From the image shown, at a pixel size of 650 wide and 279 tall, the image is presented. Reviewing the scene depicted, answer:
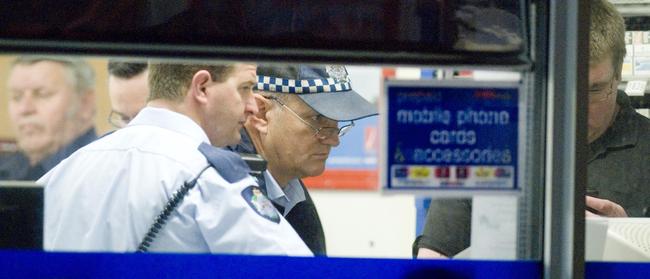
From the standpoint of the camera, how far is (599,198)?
2.59 meters

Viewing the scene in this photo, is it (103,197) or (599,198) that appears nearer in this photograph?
(103,197)

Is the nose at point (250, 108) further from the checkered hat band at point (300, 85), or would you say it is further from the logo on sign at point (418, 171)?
the logo on sign at point (418, 171)

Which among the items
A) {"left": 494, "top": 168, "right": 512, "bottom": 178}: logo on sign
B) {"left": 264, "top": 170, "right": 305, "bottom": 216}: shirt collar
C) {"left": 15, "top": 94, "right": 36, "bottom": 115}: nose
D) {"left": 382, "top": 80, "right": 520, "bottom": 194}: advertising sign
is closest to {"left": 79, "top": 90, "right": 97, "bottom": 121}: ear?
{"left": 15, "top": 94, "right": 36, "bottom": 115}: nose

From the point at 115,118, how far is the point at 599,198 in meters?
1.20

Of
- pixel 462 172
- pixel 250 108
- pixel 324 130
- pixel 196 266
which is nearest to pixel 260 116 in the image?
pixel 250 108

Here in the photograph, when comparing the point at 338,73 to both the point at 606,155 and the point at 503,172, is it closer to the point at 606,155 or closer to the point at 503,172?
the point at 503,172

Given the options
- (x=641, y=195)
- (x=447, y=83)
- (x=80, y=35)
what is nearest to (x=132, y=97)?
(x=80, y=35)

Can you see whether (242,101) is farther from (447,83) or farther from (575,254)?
(575,254)

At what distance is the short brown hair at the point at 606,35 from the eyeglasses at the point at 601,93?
45 millimetres

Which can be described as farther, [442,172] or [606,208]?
[606,208]

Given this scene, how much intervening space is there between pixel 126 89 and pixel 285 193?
0.44 m

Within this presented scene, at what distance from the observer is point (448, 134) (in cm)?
229

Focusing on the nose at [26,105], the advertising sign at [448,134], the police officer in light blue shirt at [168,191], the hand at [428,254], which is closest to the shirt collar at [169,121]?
the police officer in light blue shirt at [168,191]

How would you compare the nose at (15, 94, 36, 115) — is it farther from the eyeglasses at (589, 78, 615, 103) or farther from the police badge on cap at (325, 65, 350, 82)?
the eyeglasses at (589, 78, 615, 103)
